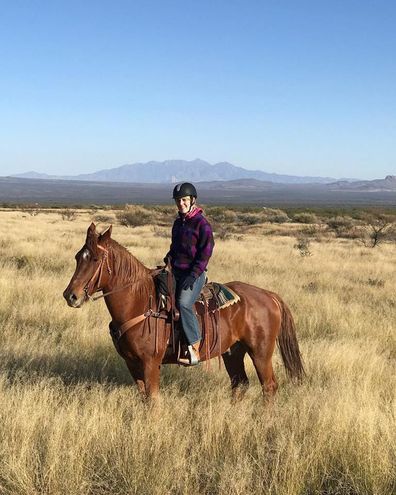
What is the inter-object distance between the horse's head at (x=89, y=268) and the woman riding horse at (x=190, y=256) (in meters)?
0.84

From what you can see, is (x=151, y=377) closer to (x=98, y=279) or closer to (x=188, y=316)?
(x=188, y=316)

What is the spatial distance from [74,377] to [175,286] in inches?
86.2

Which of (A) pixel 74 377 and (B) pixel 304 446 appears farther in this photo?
(A) pixel 74 377

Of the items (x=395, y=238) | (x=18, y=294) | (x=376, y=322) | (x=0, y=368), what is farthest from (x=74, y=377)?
(x=395, y=238)

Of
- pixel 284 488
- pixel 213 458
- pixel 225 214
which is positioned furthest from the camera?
pixel 225 214

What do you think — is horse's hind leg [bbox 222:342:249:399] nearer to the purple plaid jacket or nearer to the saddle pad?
the saddle pad

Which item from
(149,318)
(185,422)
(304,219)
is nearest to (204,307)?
(149,318)

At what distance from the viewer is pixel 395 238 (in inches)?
1332

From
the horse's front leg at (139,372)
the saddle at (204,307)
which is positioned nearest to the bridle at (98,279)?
the saddle at (204,307)

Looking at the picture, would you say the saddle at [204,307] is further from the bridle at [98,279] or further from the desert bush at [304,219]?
the desert bush at [304,219]

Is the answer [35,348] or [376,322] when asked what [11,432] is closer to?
[35,348]

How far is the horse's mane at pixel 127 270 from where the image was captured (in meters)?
5.02

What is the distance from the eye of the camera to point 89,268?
15.6 feet

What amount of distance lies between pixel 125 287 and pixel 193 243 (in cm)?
85
